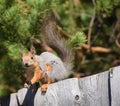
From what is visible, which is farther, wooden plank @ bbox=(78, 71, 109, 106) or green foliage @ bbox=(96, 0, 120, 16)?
green foliage @ bbox=(96, 0, 120, 16)

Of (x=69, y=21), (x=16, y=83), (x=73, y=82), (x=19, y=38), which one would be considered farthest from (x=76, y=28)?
(x=73, y=82)

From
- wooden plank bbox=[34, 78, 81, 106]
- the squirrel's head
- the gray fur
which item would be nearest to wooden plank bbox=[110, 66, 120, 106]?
wooden plank bbox=[34, 78, 81, 106]

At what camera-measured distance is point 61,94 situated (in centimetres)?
229

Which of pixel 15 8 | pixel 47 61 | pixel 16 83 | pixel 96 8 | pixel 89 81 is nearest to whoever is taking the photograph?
pixel 89 81

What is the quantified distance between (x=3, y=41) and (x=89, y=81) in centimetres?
78

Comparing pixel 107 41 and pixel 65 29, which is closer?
pixel 65 29

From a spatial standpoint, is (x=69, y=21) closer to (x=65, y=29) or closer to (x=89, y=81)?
(x=65, y=29)

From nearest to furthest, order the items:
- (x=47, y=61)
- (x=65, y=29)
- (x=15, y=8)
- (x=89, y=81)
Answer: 1. (x=89, y=81)
2. (x=15, y=8)
3. (x=47, y=61)
4. (x=65, y=29)

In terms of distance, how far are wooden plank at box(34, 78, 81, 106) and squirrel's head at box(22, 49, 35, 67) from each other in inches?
10.8

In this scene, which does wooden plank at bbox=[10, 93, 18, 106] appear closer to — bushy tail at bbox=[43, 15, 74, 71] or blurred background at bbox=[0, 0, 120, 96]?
blurred background at bbox=[0, 0, 120, 96]

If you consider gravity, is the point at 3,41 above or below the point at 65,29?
above

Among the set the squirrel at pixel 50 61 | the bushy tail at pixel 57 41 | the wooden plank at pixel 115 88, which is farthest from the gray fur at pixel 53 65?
the wooden plank at pixel 115 88

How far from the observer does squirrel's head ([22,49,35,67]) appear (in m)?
2.58

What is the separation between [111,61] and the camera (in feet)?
13.4
